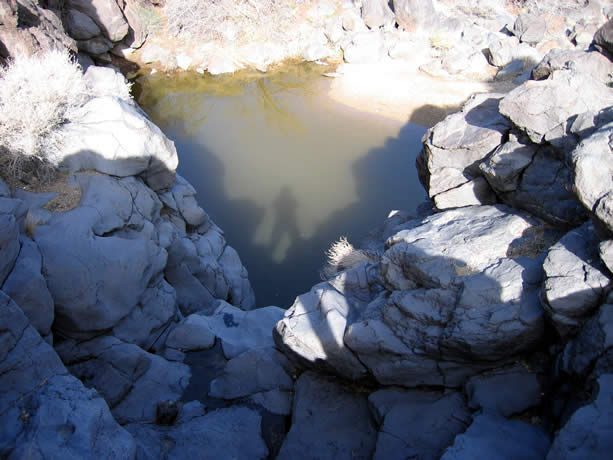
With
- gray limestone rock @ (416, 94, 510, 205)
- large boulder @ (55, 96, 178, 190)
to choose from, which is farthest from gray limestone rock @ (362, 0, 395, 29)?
large boulder @ (55, 96, 178, 190)

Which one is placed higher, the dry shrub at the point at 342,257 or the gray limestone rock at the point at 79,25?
the gray limestone rock at the point at 79,25

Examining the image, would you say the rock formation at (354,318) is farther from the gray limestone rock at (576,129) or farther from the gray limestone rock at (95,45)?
the gray limestone rock at (95,45)

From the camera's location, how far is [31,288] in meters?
5.27

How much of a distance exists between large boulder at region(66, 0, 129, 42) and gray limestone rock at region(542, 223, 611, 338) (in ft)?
56.8

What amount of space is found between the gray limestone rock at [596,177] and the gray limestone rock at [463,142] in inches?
107

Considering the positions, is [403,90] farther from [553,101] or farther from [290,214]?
[553,101]

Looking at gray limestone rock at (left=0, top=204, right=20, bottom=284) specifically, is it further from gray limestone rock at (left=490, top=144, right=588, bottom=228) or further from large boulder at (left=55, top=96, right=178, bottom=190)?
gray limestone rock at (left=490, top=144, right=588, bottom=228)

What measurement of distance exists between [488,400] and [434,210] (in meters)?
3.97

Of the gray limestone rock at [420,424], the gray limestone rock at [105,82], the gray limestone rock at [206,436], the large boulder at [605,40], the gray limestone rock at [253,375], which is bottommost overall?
the gray limestone rock at [253,375]

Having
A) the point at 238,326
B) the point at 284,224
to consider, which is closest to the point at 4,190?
the point at 238,326

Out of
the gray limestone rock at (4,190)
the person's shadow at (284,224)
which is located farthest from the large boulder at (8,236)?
the person's shadow at (284,224)

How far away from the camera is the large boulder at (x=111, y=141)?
721 centimetres

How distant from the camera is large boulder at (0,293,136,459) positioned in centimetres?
354

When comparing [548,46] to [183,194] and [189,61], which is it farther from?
[183,194]
